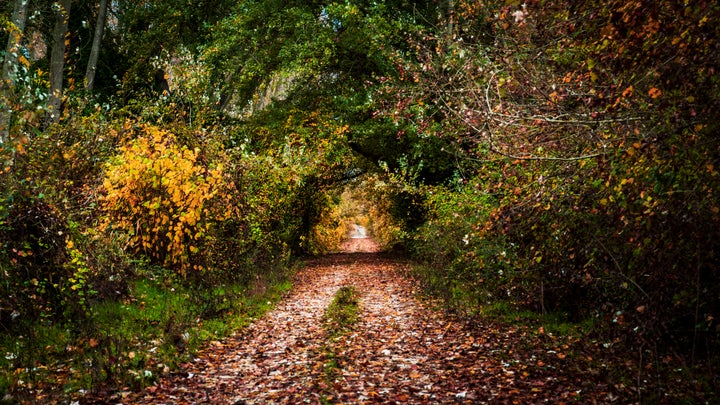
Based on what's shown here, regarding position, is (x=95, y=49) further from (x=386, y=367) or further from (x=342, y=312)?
(x=386, y=367)

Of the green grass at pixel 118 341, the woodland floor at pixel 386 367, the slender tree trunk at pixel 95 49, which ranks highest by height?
the slender tree trunk at pixel 95 49

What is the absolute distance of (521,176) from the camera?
7898 millimetres

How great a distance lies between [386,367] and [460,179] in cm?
482

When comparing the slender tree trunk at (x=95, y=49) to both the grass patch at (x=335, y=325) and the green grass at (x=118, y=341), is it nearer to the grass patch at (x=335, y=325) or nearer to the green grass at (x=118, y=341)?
the green grass at (x=118, y=341)

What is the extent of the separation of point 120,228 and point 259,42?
1131 centimetres

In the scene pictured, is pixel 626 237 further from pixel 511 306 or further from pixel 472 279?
pixel 472 279

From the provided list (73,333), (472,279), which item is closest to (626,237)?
(472,279)

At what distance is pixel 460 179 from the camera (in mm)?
10680

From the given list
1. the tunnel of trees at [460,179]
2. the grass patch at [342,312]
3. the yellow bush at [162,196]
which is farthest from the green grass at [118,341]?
the grass patch at [342,312]

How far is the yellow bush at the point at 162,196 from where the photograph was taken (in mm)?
10055

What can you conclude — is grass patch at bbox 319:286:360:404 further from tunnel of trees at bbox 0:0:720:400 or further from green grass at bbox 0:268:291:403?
tunnel of trees at bbox 0:0:720:400

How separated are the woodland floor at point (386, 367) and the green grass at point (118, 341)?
360 mm

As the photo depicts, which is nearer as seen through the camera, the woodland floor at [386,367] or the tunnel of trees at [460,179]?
the tunnel of trees at [460,179]

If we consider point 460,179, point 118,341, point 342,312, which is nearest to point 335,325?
point 342,312
